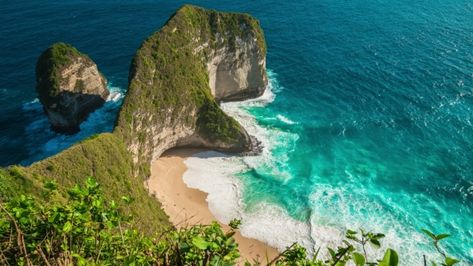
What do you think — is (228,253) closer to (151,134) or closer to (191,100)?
(151,134)

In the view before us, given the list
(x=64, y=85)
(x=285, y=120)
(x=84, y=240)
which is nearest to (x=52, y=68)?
(x=64, y=85)

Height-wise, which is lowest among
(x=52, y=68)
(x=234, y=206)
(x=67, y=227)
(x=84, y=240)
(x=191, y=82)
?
(x=234, y=206)

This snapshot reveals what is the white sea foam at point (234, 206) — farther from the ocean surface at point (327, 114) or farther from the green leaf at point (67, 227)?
the green leaf at point (67, 227)

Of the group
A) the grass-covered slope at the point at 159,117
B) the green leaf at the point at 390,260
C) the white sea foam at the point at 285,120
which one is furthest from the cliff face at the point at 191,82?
the green leaf at the point at 390,260

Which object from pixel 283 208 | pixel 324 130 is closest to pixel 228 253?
pixel 283 208

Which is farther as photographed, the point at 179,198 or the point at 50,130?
the point at 50,130

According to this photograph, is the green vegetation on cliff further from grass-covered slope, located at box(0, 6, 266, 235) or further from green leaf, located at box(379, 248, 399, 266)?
green leaf, located at box(379, 248, 399, 266)

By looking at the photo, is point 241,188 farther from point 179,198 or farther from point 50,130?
point 50,130

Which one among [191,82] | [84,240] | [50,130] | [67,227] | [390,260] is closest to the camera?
[390,260]
